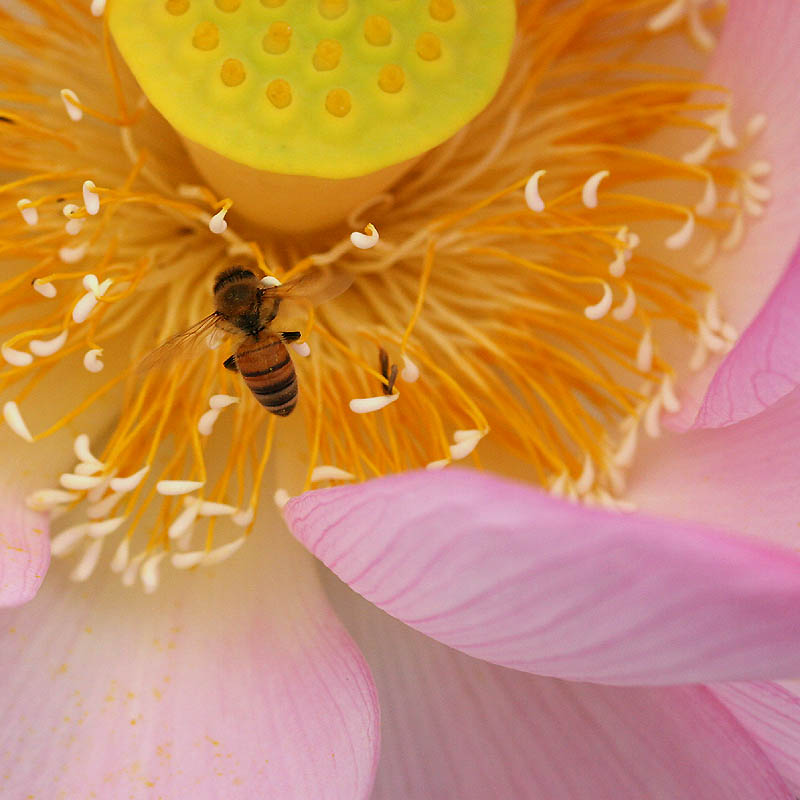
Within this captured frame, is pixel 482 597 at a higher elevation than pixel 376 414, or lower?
higher

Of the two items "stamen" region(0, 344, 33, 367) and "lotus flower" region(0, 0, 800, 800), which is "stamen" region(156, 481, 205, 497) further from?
"stamen" region(0, 344, 33, 367)

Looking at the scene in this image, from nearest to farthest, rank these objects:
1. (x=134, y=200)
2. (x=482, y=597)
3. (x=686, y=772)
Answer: (x=482, y=597)
(x=686, y=772)
(x=134, y=200)

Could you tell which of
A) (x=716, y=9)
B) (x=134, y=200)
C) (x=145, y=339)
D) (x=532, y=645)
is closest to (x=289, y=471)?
(x=145, y=339)

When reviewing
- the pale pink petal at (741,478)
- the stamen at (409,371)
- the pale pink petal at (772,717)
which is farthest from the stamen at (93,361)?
the pale pink petal at (772,717)

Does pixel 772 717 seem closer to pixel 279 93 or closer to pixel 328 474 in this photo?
pixel 328 474

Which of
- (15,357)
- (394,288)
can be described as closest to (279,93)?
(394,288)

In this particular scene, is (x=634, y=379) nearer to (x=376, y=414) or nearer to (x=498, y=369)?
(x=498, y=369)
